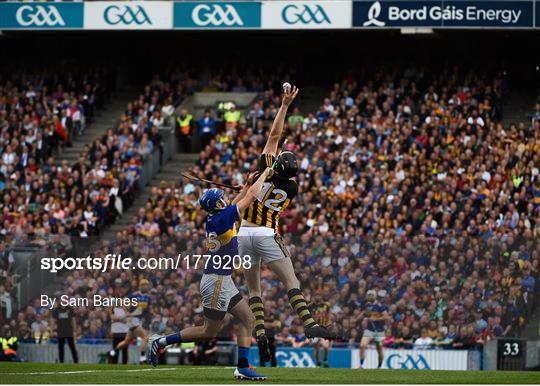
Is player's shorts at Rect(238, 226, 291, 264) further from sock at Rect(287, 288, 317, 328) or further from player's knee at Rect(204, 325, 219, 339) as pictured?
player's knee at Rect(204, 325, 219, 339)

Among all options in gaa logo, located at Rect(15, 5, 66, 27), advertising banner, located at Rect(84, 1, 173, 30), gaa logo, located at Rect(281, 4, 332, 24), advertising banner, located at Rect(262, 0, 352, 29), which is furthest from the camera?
gaa logo, located at Rect(15, 5, 66, 27)

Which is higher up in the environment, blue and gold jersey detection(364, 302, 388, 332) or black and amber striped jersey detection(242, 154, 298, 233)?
black and amber striped jersey detection(242, 154, 298, 233)

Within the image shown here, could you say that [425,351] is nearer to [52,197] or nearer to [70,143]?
[52,197]

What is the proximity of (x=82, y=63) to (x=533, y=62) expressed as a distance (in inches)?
516

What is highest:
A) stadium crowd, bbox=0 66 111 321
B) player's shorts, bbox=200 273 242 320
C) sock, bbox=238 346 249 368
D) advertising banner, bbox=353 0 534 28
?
advertising banner, bbox=353 0 534 28

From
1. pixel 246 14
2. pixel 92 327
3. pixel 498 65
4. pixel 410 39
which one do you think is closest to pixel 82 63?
pixel 246 14

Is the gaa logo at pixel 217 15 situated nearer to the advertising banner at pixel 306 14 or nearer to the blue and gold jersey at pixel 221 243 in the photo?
the advertising banner at pixel 306 14

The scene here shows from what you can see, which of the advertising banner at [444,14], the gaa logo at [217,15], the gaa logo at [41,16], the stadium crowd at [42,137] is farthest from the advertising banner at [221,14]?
the stadium crowd at [42,137]

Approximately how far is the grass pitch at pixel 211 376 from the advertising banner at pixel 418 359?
376cm

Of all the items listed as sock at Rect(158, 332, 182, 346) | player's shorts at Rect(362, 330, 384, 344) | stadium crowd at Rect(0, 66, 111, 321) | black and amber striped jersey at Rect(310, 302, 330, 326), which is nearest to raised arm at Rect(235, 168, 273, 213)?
sock at Rect(158, 332, 182, 346)

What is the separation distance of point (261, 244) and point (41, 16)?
20.6 m

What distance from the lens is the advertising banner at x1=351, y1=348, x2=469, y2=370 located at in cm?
2469

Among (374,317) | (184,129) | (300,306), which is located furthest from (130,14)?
(300,306)

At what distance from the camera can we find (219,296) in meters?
17.6
